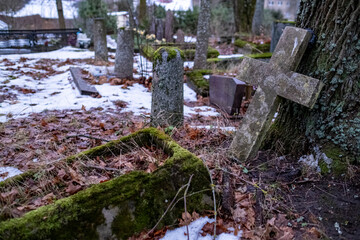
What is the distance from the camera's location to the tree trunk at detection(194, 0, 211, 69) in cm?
829

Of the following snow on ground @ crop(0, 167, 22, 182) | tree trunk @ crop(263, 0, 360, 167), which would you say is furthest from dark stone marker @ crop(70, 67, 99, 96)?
tree trunk @ crop(263, 0, 360, 167)

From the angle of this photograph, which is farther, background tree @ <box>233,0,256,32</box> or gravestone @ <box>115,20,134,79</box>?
background tree @ <box>233,0,256,32</box>

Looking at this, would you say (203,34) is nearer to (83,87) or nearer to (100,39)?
(83,87)

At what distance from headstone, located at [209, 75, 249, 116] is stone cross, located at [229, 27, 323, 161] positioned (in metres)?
2.49

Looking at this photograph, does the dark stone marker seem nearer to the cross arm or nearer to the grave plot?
the grave plot

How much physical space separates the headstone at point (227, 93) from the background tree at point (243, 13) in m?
10.5

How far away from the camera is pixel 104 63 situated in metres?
10.4

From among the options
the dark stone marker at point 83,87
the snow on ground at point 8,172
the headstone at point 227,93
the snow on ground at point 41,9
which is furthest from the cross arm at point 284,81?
the snow on ground at point 41,9

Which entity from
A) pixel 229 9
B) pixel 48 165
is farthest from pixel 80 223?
pixel 229 9

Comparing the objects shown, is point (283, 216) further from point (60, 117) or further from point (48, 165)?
point (60, 117)

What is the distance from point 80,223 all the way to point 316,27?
279 cm

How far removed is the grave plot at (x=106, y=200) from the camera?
177 cm

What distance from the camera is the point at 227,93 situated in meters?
5.92

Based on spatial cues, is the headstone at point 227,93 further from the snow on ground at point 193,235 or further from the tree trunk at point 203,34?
the snow on ground at point 193,235
